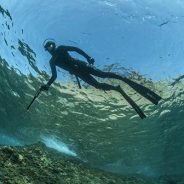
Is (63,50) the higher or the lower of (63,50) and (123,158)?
the lower

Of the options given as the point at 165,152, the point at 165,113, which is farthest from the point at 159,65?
the point at 165,152

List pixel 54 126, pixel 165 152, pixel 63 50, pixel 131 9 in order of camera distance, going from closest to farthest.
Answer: pixel 63 50
pixel 131 9
pixel 54 126
pixel 165 152

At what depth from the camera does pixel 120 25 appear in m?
13.1

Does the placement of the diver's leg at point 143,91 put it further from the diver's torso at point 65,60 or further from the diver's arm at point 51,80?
the diver's arm at point 51,80

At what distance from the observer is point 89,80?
30.2ft

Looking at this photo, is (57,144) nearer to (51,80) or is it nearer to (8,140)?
(8,140)

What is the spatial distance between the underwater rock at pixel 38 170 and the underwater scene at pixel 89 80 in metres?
0.04

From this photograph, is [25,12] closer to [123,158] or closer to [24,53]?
[24,53]

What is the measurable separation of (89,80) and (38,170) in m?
2.87

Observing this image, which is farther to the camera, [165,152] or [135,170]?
[135,170]

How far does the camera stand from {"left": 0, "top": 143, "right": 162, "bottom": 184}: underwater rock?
781 centimetres

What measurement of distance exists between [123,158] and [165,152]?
2.75 m

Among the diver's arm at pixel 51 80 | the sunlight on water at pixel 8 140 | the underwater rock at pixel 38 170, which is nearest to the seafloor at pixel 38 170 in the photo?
the underwater rock at pixel 38 170

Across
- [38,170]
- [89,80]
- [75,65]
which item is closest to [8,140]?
[38,170]
